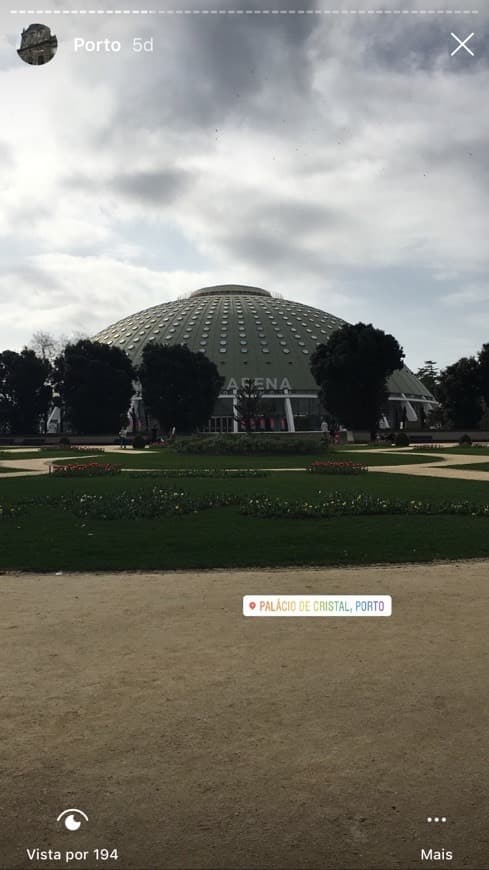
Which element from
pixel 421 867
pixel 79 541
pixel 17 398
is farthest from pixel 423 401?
pixel 421 867

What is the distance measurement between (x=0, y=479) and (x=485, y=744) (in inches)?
1044

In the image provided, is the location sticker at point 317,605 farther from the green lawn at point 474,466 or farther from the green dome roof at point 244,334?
the green dome roof at point 244,334

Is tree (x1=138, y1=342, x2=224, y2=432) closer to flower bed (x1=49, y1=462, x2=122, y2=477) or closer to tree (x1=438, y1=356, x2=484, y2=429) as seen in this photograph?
tree (x1=438, y1=356, x2=484, y2=429)

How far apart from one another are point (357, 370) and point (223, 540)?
200 feet

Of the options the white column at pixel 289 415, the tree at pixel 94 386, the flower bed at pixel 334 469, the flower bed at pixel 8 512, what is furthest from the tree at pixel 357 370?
the flower bed at pixel 8 512

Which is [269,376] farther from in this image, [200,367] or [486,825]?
[486,825]

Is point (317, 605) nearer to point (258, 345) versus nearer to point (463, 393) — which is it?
point (463, 393)

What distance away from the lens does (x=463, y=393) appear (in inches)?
3297

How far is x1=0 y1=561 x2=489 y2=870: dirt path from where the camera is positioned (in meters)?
3.59

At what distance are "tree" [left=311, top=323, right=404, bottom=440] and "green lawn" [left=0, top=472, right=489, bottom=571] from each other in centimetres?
5363

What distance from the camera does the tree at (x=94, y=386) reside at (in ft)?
285

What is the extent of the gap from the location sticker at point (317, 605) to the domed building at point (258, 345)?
313 ft

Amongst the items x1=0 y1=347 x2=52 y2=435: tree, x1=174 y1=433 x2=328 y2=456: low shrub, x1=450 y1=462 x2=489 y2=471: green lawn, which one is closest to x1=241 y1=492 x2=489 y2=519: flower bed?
x1=450 y1=462 x2=489 y2=471: green lawn

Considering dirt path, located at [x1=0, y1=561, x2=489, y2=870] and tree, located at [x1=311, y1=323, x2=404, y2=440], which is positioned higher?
tree, located at [x1=311, y1=323, x2=404, y2=440]
